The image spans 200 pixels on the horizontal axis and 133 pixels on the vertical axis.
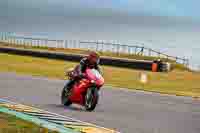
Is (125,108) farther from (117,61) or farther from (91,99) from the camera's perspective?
(117,61)

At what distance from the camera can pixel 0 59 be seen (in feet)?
162

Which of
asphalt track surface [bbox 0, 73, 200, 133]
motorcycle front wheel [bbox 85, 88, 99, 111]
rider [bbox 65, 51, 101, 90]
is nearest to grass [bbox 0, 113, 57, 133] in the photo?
asphalt track surface [bbox 0, 73, 200, 133]

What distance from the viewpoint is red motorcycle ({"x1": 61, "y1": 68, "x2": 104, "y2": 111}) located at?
54.5ft

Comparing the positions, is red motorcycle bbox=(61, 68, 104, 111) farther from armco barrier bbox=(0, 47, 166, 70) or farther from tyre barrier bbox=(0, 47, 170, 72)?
armco barrier bbox=(0, 47, 166, 70)

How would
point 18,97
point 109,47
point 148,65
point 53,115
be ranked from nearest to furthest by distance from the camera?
1. point 53,115
2. point 18,97
3. point 148,65
4. point 109,47

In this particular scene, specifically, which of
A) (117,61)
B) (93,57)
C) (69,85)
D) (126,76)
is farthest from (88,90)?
(117,61)

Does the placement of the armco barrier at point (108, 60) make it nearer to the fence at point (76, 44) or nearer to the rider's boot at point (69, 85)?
the fence at point (76, 44)

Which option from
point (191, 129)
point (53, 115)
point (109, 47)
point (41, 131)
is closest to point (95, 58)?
point (53, 115)

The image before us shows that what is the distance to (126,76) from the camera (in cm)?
3812

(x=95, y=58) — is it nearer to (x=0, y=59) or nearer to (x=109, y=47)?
(x=0, y=59)

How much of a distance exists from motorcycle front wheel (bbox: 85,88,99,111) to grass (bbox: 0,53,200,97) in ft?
35.7

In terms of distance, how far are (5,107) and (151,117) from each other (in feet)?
10.4

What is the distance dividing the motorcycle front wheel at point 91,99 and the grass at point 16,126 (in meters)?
3.11

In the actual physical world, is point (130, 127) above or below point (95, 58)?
below
